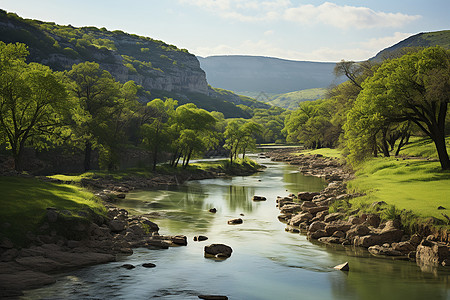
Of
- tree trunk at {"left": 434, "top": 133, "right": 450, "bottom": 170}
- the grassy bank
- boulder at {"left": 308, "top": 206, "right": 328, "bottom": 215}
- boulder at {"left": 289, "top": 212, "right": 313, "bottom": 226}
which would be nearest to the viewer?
the grassy bank

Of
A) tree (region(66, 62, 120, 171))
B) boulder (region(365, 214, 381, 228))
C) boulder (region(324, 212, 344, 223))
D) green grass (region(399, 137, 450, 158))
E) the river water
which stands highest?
tree (region(66, 62, 120, 171))

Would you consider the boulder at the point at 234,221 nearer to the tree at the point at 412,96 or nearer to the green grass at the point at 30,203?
the green grass at the point at 30,203

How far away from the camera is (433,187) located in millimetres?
30656

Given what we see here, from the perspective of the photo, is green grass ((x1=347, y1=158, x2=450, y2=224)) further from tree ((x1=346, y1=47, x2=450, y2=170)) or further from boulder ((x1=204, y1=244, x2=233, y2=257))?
boulder ((x1=204, y1=244, x2=233, y2=257))

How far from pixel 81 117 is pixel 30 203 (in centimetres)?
2991

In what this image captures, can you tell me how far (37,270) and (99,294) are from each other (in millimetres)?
4142

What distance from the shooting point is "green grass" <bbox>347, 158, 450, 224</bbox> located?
24484 millimetres

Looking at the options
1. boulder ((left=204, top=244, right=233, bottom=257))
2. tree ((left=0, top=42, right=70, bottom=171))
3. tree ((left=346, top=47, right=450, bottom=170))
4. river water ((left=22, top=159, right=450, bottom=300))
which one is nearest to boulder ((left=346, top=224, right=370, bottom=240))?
river water ((left=22, top=159, right=450, bottom=300))

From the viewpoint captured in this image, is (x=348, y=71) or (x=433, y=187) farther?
(x=348, y=71)

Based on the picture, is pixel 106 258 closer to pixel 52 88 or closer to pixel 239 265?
pixel 239 265

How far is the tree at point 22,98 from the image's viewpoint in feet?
122

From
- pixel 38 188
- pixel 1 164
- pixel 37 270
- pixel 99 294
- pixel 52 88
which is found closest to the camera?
pixel 99 294

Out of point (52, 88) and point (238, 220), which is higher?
point (52, 88)

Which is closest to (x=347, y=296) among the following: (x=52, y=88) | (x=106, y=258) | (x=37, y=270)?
(x=106, y=258)
